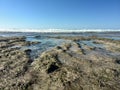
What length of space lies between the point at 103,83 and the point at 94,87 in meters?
0.58

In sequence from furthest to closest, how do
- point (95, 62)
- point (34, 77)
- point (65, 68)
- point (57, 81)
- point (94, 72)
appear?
point (95, 62) → point (65, 68) → point (94, 72) → point (34, 77) → point (57, 81)

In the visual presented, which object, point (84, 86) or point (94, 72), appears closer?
point (84, 86)

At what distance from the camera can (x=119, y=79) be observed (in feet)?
24.8

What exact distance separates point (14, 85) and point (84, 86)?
288cm

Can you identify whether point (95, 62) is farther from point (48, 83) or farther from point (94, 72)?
point (48, 83)

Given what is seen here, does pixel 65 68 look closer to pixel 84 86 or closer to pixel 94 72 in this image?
pixel 94 72

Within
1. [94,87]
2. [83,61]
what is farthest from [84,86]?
[83,61]

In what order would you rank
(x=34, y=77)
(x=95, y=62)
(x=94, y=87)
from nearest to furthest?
(x=94, y=87)
(x=34, y=77)
(x=95, y=62)

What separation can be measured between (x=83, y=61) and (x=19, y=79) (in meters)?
4.59

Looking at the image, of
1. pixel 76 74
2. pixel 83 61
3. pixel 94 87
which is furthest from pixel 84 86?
pixel 83 61

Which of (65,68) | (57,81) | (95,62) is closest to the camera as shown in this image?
(57,81)

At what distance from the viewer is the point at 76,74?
323 inches

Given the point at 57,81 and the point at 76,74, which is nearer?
the point at 57,81

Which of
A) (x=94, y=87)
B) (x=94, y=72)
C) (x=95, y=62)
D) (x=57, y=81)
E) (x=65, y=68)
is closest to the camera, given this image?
(x=94, y=87)
